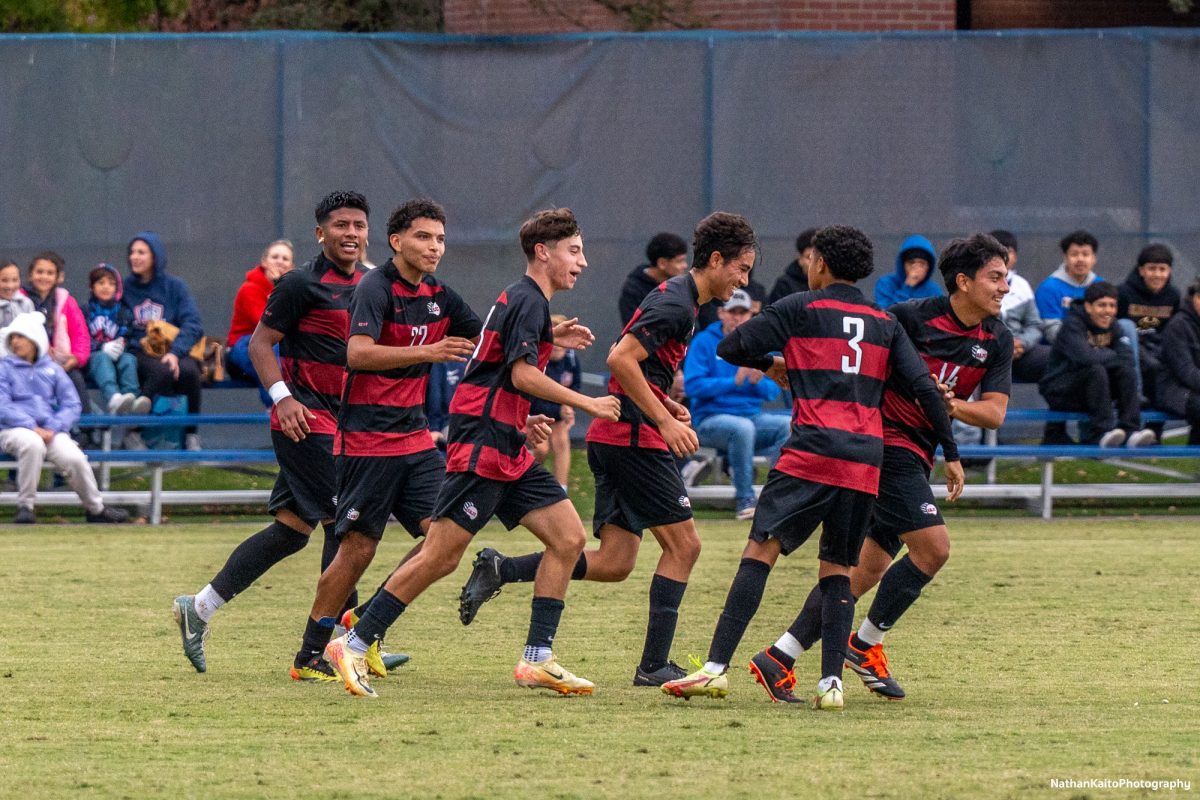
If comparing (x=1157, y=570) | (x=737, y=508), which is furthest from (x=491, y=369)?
(x=737, y=508)

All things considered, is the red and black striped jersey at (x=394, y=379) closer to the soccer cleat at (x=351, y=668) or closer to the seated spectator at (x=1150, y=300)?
the soccer cleat at (x=351, y=668)

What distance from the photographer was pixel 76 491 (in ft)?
41.8

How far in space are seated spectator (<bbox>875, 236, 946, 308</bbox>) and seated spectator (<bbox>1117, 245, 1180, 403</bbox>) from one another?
153cm

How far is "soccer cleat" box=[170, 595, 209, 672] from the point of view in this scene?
285 inches

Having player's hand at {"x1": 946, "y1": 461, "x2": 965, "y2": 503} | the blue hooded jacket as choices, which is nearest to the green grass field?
player's hand at {"x1": 946, "y1": 461, "x2": 965, "y2": 503}

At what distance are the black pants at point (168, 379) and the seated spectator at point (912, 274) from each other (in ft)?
16.7

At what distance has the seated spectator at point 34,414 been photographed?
1254cm

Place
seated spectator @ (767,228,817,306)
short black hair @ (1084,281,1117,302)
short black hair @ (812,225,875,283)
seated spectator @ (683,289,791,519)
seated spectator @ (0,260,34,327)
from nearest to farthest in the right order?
short black hair @ (812,225,875,283)
seated spectator @ (683,289,791,519)
seated spectator @ (0,260,34,327)
short black hair @ (1084,281,1117,302)
seated spectator @ (767,228,817,306)

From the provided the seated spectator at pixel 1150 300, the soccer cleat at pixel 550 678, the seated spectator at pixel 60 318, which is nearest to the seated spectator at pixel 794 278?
the seated spectator at pixel 1150 300

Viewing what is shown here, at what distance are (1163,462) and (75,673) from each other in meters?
10.8

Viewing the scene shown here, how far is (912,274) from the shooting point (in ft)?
44.7

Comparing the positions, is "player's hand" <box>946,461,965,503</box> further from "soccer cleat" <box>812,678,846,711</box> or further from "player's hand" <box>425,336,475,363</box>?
"player's hand" <box>425,336,475,363</box>

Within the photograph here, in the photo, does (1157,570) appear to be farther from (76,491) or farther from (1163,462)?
(76,491)

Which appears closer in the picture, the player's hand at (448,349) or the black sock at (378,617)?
the player's hand at (448,349)
